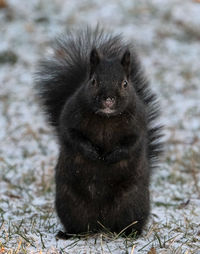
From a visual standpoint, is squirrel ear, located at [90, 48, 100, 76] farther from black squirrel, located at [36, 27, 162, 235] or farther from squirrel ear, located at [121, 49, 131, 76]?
squirrel ear, located at [121, 49, 131, 76]

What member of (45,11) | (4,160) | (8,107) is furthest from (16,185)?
(45,11)

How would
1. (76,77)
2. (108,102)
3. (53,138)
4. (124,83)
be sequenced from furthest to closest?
(53,138)
(76,77)
(124,83)
(108,102)

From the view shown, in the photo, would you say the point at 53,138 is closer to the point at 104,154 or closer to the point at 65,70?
the point at 65,70

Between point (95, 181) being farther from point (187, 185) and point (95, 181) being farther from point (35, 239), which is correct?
point (187, 185)

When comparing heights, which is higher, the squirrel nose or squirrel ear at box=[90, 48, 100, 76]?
squirrel ear at box=[90, 48, 100, 76]

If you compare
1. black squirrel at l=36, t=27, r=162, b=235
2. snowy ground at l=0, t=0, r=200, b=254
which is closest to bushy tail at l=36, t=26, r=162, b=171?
black squirrel at l=36, t=27, r=162, b=235

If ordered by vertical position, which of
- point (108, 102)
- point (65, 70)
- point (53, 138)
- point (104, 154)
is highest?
point (65, 70)

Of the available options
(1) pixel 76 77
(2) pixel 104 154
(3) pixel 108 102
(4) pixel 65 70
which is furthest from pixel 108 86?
(4) pixel 65 70

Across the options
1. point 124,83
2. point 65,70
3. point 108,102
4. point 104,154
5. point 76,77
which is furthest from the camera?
point 65,70
